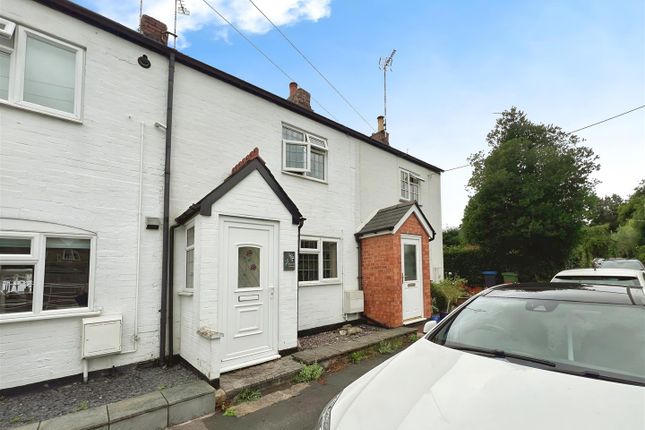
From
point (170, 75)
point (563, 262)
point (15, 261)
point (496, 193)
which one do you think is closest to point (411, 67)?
point (170, 75)

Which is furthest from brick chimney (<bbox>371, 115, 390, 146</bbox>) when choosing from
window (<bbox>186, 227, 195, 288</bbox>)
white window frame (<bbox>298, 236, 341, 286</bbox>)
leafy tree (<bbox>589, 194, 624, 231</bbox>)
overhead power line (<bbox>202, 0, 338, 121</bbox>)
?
leafy tree (<bbox>589, 194, 624, 231</bbox>)

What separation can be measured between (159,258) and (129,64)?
347 centimetres

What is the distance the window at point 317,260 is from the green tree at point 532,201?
1063 centimetres

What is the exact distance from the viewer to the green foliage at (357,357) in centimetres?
582

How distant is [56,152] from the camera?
460 cm

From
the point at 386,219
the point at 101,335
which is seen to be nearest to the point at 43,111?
the point at 101,335

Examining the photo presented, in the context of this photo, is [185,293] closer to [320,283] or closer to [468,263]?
[320,283]

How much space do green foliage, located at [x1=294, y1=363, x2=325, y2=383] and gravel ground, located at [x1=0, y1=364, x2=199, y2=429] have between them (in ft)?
5.10

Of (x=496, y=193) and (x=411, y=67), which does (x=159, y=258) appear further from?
(x=496, y=193)

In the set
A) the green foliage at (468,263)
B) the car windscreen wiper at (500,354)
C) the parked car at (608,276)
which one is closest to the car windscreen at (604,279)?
the parked car at (608,276)

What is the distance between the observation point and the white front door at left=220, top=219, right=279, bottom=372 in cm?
505

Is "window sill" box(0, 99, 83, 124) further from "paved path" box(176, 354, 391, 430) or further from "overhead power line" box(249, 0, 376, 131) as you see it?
"paved path" box(176, 354, 391, 430)

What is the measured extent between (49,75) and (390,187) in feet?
29.0

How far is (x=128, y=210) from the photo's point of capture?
5180mm
